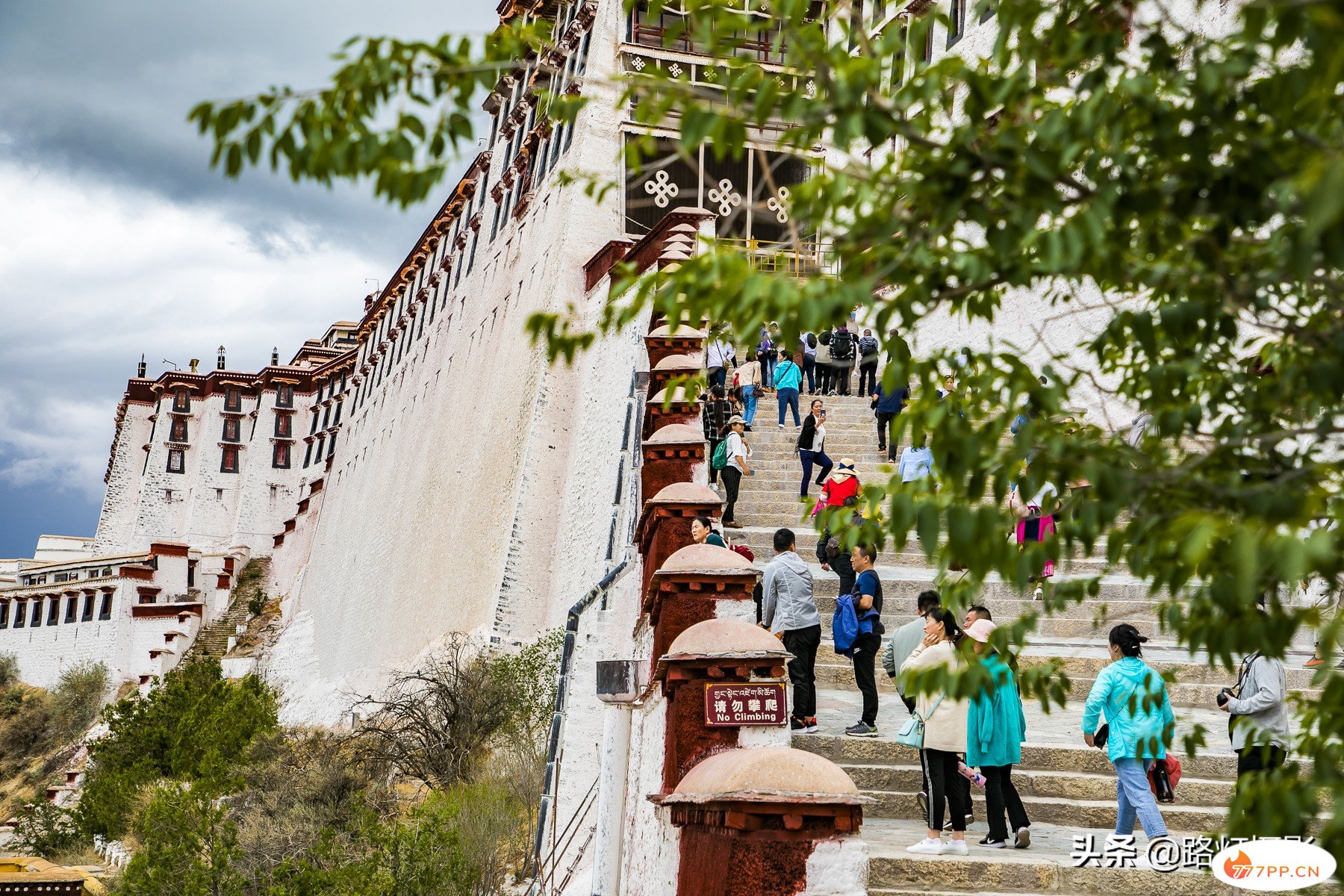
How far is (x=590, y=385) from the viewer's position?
22016 millimetres

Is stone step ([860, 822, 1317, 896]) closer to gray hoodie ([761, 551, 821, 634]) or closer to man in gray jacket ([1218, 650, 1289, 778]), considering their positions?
man in gray jacket ([1218, 650, 1289, 778])

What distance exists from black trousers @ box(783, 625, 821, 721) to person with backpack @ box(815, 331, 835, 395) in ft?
35.0

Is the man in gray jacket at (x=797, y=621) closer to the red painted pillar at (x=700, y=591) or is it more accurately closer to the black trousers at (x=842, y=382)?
the red painted pillar at (x=700, y=591)

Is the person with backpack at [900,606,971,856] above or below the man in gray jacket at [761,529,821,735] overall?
below

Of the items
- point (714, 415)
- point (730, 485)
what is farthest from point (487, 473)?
point (730, 485)

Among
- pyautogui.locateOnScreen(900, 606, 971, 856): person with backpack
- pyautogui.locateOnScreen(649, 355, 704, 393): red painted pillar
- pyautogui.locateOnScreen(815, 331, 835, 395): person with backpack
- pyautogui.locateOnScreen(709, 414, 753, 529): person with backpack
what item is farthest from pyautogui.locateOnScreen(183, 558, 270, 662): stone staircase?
pyautogui.locateOnScreen(900, 606, 971, 856): person with backpack

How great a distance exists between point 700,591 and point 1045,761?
2284mm

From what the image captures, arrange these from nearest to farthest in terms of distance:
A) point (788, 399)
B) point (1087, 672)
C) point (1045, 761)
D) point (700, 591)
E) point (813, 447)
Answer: point (700, 591) → point (1045, 761) → point (1087, 672) → point (813, 447) → point (788, 399)

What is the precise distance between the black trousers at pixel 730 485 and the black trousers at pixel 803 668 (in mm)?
4311

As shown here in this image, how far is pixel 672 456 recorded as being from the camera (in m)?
10.9

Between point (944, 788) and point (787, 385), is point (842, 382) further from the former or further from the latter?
point (944, 788)

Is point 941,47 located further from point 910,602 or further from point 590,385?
point 910,602

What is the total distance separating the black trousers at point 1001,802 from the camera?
Result: 653cm

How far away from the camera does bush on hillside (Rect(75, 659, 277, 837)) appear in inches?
982
